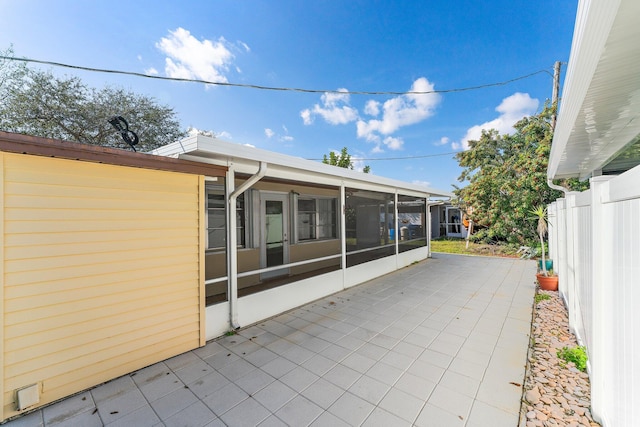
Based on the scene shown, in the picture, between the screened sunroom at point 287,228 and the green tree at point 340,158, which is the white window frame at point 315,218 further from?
the green tree at point 340,158

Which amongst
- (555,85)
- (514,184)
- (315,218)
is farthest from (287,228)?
(555,85)

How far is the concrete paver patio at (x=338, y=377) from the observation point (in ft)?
6.59

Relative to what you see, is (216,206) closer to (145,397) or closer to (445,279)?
(145,397)

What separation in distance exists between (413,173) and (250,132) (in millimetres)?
12316

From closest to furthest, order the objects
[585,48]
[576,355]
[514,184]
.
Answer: [585,48] < [576,355] < [514,184]

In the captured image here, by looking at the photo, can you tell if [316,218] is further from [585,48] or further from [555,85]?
[555,85]

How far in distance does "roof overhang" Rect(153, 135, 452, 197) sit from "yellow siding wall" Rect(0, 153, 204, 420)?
0.37 m

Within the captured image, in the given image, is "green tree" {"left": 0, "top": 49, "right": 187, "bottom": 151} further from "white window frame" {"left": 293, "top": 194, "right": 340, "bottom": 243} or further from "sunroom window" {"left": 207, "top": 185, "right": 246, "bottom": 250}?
"white window frame" {"left": 293, "top": 194, "right": 340, "bottom": 243}

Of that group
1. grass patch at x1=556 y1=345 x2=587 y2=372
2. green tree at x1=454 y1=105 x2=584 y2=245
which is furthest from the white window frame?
green tree at x1=454 y1=105 x2=584 y2=245

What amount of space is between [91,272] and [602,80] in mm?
4542

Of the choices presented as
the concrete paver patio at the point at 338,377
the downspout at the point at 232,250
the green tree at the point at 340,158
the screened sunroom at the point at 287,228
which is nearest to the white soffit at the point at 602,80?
the concrete paver patio at the point at 338,377

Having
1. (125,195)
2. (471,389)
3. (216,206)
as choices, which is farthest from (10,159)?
(471,389)

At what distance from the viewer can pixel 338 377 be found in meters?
2.50

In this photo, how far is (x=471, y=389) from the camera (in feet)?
7.55
